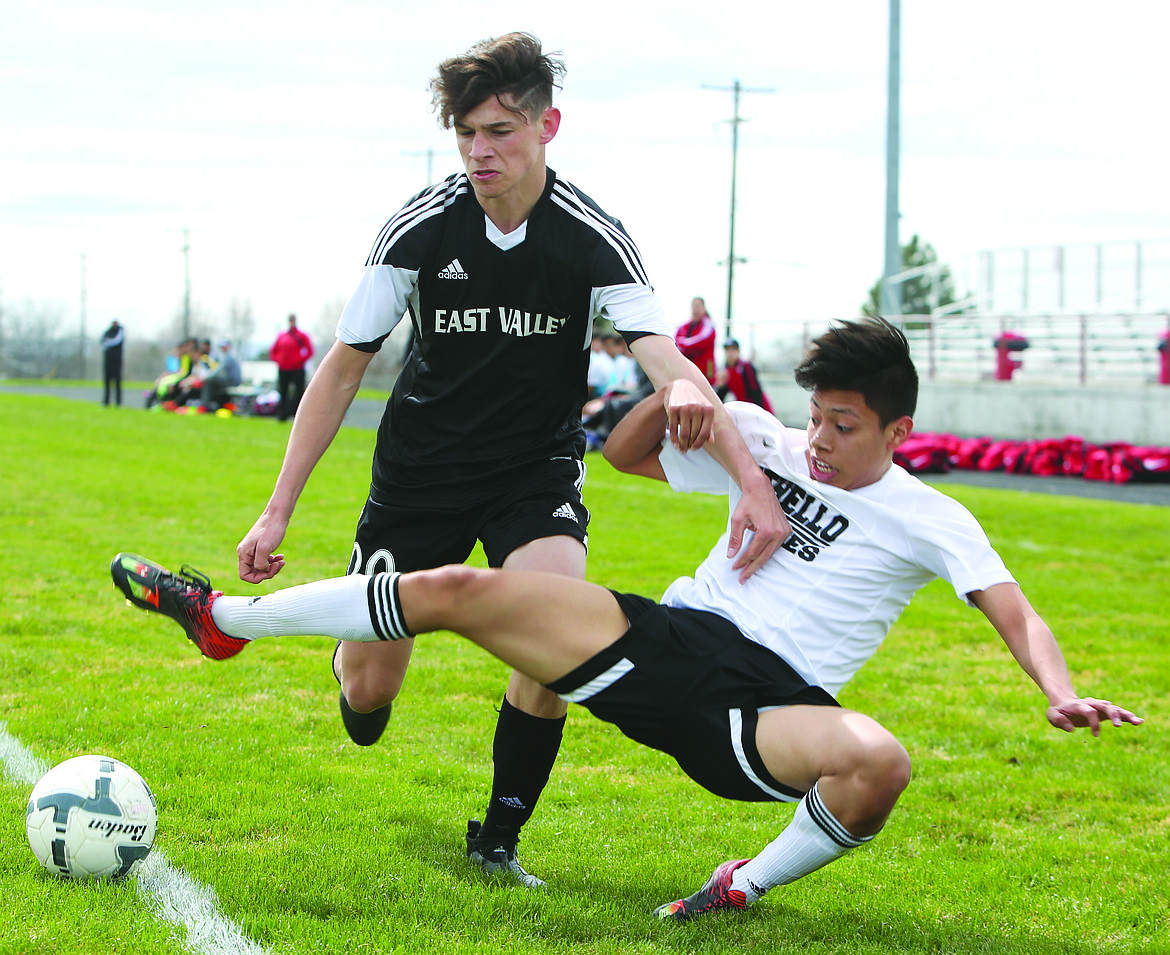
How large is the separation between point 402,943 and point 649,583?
17.7 ft

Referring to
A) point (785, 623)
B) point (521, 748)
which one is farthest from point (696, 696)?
point (521, 748)

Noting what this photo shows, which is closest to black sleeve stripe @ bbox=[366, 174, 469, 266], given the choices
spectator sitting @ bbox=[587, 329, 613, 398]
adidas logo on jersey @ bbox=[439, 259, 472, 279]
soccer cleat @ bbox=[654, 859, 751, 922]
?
adidas logo on jersey @ bbox=[439, 259, 472, 279]

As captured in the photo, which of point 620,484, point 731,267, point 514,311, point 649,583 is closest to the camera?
point 514,311

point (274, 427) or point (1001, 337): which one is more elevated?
point (1001, 337)

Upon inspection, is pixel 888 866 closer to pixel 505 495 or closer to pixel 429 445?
pixel 505 495

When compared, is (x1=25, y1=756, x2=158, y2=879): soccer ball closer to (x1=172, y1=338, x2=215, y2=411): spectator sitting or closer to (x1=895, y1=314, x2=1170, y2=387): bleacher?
(x1=895, y1=314, x2=1170, y2=387): bleacher

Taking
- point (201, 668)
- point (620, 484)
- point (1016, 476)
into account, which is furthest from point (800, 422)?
point (201, 668)

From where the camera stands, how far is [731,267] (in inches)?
1763

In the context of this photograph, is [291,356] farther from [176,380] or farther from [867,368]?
[867,368]

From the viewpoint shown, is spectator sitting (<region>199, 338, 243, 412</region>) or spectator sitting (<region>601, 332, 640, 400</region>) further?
spectator sitting (<region>199, 338, 243, 412</region>)

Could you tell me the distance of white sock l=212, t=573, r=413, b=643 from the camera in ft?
9.51

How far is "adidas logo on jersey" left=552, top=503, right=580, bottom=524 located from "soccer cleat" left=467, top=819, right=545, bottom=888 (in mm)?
984

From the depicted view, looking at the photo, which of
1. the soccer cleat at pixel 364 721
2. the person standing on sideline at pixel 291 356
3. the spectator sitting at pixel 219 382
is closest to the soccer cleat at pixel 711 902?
the soccer cleat at pixel 364 721

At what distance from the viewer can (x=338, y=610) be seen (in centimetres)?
294
